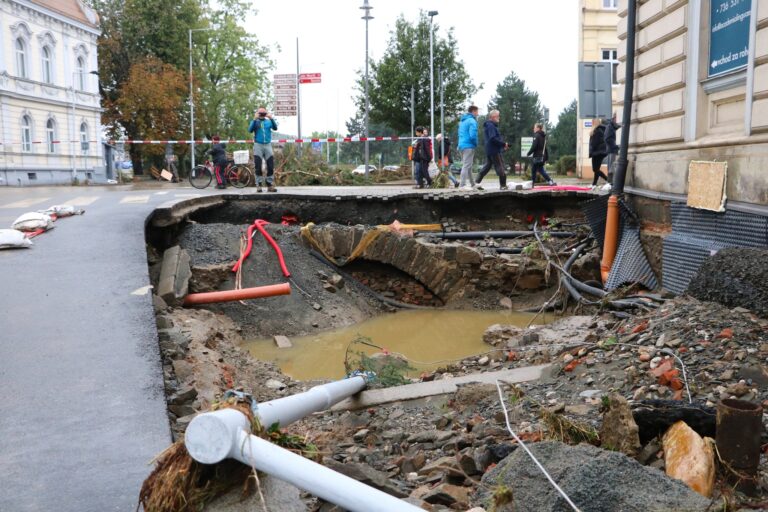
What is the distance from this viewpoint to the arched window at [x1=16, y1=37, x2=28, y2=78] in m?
33.4

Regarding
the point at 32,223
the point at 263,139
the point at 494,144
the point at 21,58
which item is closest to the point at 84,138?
the point at 21,58

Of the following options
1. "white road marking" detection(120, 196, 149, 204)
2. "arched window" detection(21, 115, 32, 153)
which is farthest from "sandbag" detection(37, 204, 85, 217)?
"arched window" detection(21, 115, 32, 153)

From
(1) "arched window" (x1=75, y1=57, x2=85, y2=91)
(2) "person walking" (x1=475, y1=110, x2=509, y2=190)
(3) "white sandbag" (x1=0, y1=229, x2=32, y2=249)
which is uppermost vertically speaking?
(1) "arched window" (x1=75, y1=57, x2=85, y2=91)

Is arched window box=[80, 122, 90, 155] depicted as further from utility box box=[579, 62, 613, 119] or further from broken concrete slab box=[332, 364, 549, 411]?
broken concrete slab box=[332, 364, 549, 411]

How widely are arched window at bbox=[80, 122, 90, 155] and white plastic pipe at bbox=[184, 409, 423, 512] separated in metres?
39.4

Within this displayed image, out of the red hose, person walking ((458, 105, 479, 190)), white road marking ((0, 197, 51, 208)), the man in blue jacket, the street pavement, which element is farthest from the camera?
person walking ((458, 105, 479, 190))

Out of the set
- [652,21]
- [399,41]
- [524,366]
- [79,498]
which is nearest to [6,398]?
[79,498]

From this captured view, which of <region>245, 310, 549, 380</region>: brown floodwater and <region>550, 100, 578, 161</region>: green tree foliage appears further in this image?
<region>550, 100, 578, 161</region>: green tree foliage

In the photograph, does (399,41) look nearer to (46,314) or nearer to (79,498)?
(46,314)

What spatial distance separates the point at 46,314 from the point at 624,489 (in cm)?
430

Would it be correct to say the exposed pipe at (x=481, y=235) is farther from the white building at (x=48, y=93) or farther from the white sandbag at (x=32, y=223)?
the white building at (x=48, y=93)

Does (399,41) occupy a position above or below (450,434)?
above

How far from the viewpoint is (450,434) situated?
4504mm

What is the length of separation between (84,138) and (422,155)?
1075 inches
